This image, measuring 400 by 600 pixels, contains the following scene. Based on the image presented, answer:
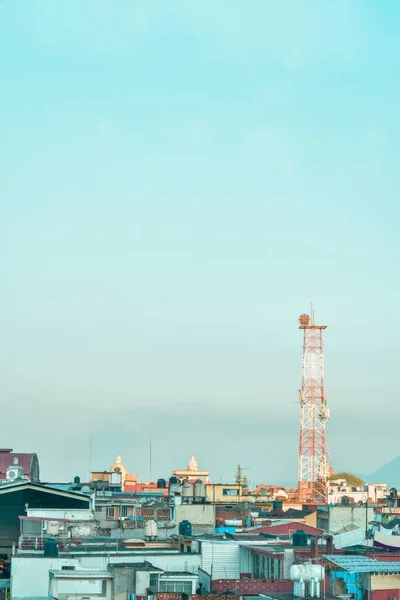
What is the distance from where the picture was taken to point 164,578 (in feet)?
147

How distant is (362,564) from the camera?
44.8m

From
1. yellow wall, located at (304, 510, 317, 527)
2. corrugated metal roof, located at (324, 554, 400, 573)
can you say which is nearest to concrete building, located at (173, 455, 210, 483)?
yellow wall, located at (304, 510, 317, 527)

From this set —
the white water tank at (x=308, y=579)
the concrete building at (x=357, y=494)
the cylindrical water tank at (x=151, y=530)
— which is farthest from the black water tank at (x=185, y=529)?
the concrete building at (x=357, y=494)

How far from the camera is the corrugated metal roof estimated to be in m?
43.7

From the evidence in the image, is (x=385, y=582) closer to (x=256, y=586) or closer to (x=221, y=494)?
(x=256, y=586)

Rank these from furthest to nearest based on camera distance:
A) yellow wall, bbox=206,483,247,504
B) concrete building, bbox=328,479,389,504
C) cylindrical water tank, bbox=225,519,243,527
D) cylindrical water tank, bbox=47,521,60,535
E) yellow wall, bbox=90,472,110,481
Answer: concrete building, bbox=328,479,389,504
yellow wall, bbox=90,472,110,481
yellow wall, bbox=206,483,247,504
cylindrical water tank, bbox=225,519,243,527
cylindrical water tank, bbox=47,521,60,535

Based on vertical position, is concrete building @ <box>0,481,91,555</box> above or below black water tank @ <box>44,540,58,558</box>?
above

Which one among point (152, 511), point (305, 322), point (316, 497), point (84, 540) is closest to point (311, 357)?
point (305, 322)

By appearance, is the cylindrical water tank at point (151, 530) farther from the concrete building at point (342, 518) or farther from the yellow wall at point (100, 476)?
the yellow wall at point (100, 476)

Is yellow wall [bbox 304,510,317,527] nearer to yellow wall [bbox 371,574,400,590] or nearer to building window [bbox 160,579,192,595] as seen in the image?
building window [bbox 160,579,192,595]

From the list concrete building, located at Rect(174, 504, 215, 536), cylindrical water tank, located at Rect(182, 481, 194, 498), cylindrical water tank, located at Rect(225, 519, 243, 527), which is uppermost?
cylindrical water tank, located at Rect(182, 481, 194, 498)

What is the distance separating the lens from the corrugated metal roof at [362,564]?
143ft

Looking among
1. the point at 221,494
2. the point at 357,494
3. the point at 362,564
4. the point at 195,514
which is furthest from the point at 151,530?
the point at 357,494

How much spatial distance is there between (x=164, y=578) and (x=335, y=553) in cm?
965
